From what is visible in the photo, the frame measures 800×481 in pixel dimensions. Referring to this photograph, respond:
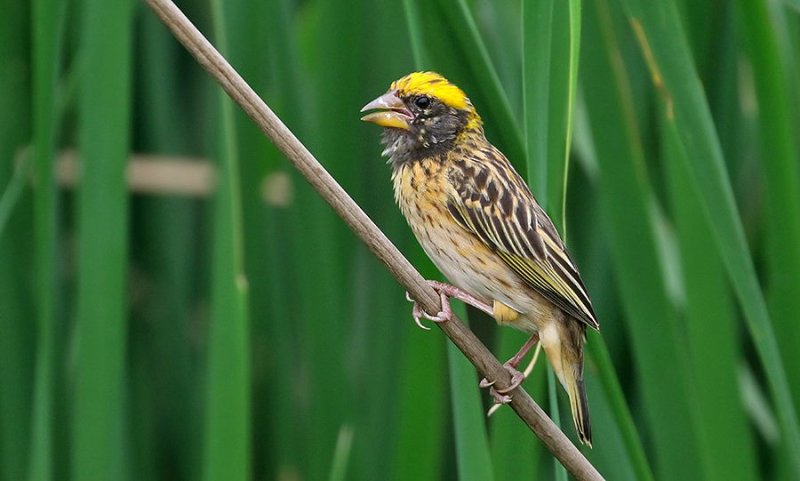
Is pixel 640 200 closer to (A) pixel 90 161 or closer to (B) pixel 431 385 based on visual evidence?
(B) pixel 431 385

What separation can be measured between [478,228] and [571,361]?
35 centimetres

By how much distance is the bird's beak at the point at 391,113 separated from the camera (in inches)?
85.8

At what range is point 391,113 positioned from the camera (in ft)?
7.25

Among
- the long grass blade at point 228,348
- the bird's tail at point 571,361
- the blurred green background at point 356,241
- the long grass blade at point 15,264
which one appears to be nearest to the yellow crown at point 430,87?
the blurred green background at point 356,241

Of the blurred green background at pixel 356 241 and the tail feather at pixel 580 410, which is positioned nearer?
the blurred green background at pixel 356 241

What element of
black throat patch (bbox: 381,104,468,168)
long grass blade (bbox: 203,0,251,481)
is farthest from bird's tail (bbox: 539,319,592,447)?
long grass blade (bbox: 203,0,251,481)

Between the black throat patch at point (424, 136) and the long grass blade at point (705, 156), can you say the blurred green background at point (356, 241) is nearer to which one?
the long grass blade at point (705, 156)

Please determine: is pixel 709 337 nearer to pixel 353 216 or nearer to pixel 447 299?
pixel 447 299

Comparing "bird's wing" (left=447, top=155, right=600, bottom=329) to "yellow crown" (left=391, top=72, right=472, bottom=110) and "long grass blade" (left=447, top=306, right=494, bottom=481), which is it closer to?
"yellow crown" (left=391, top=72, right=472, bottom=110)

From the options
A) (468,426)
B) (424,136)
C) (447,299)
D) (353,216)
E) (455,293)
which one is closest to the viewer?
(353,216)

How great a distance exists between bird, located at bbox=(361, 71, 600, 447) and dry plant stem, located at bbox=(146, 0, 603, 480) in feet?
1.01

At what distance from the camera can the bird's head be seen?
7.21ft

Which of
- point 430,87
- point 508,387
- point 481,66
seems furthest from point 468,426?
point 430,87

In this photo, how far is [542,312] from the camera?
223cm
